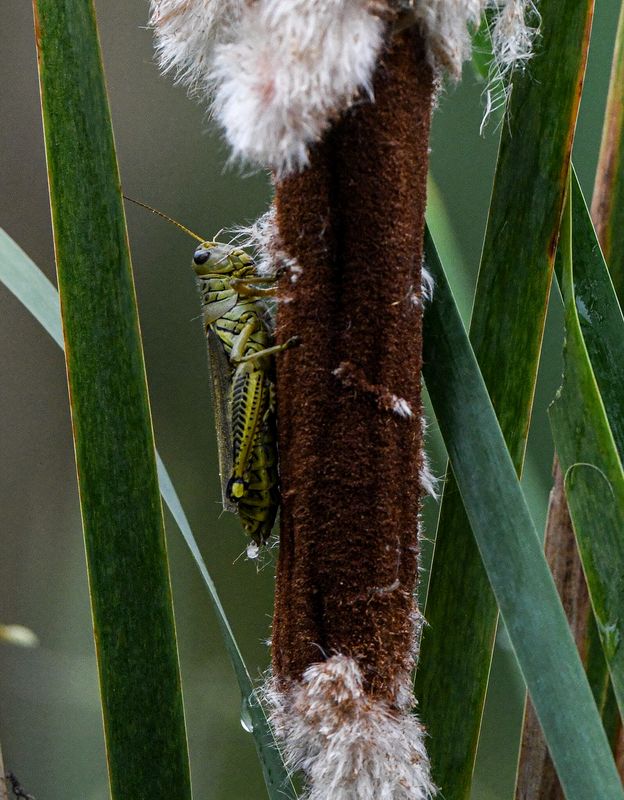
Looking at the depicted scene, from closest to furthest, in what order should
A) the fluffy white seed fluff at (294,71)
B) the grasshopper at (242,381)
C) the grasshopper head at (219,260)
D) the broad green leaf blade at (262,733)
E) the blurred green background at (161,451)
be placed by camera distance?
1. the fluffy white seed fluff at (294,71)
2. the broad green leaf blade at (262,733)
3. the grasshopper at (242,381)
4. the grasshopper head at (219,260)
5. the blurred green background at (161,451)

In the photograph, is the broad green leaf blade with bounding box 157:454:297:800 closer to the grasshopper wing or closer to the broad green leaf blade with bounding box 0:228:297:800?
the broad green leaf blade with bounding box 0:228:297:800

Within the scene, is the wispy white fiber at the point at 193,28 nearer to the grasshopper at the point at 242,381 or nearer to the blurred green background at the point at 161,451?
the grasshopper at the point at 242,381

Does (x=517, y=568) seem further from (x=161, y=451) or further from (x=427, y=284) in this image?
(x=161, y=451)

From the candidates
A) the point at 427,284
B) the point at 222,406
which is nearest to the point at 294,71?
the point at 427,284

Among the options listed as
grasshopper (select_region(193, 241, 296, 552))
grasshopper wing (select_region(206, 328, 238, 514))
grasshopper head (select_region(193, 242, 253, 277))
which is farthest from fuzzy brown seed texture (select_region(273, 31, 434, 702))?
grasshopper head (select_region(193, 242, 253, 277))

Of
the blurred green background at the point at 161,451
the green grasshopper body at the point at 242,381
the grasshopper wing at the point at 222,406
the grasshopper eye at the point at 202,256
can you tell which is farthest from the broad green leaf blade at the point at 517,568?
the blurred green background at the point at 161,451

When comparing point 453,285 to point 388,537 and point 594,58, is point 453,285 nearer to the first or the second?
point 388,537
